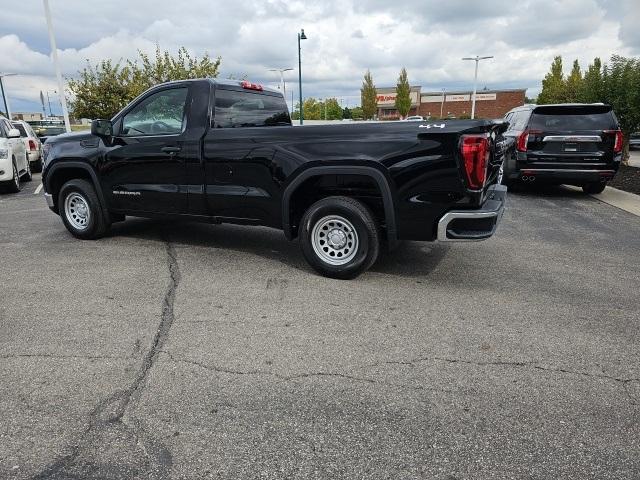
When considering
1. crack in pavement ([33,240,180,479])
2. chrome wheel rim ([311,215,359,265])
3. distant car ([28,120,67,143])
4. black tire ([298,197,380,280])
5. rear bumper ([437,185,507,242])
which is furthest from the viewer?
distant car ([28,120,67,143])

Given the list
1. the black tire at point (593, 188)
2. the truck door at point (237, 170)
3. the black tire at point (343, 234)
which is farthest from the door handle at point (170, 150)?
the black tire at point (593, 188)

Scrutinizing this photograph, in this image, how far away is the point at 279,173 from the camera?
5.06 metres

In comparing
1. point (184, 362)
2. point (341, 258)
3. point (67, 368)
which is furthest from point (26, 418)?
point (341, 258)

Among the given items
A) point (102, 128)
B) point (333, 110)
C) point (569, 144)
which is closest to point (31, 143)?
point (102, 128)

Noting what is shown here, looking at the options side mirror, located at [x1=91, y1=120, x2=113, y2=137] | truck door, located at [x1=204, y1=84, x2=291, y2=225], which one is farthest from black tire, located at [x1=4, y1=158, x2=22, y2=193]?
truck door, located at [x1=204, y1=84, x2=291, y2=225]

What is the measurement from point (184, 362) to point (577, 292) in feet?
11.7

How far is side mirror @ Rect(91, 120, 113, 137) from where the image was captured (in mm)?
5986

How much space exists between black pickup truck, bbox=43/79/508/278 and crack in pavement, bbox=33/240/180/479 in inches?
101

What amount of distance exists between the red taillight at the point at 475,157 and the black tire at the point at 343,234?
39.1 inches

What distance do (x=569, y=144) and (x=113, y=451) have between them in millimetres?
9512

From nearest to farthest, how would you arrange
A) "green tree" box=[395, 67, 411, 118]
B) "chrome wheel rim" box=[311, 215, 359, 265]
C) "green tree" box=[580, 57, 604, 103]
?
"chrome wheel rim" box=[311, 215, 359, 265] < "green tree" box=[580, 57, 604, 103] < "green tree" box=[395, 67, 411, 118]

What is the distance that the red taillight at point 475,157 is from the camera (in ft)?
14.0

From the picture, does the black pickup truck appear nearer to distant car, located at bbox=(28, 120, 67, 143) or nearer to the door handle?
the door handle

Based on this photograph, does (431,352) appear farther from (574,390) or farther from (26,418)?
(26,418)
